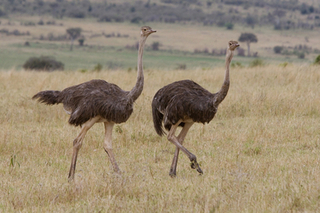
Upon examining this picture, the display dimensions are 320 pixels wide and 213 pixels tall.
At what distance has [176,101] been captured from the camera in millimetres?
6148

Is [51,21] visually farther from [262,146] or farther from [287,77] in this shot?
[262,146]

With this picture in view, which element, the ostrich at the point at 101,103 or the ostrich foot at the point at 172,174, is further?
the ostrich foot at the point at 172,174

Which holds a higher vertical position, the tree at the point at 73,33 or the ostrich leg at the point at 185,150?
the ostrich leg at the point at 185,150

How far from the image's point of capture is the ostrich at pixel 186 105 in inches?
238

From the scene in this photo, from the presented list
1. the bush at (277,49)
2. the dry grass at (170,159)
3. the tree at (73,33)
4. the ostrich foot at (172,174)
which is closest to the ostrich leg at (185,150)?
the dry grass at (170,159)

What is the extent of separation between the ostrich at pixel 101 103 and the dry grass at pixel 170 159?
1.77ft

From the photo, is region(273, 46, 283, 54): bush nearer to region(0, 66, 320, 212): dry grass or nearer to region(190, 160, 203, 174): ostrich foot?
region(0, 66, 320, 212): dry grass

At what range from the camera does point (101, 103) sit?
5.91 meters

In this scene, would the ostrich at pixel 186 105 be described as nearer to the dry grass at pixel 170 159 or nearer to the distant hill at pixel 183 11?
the dry grass at pixel 170 159

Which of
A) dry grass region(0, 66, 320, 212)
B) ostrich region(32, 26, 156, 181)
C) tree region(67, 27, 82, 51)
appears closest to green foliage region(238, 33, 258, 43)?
tree region(67, 27, 82, 51)

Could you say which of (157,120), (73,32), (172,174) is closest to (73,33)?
(73,32)

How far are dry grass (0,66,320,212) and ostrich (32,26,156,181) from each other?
1.77 feet

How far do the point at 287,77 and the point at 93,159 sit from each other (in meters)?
7.64

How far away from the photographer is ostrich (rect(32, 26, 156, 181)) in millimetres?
5887
